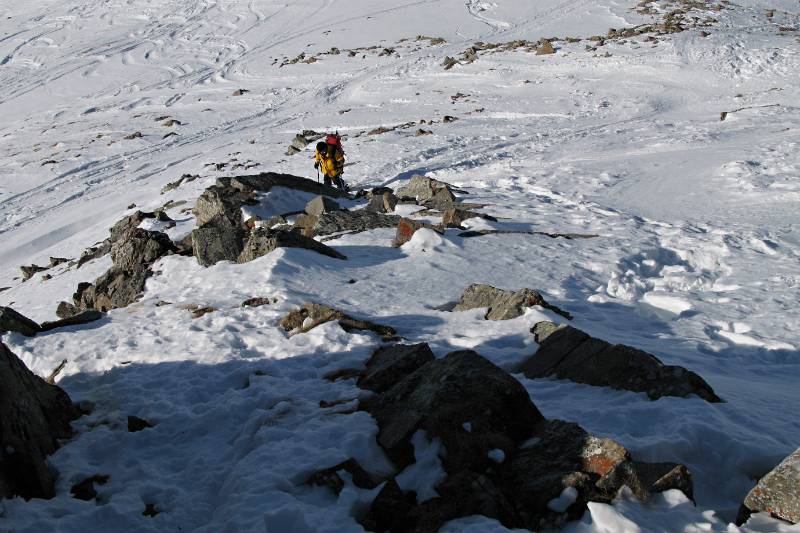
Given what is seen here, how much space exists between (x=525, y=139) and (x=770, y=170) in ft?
27.8

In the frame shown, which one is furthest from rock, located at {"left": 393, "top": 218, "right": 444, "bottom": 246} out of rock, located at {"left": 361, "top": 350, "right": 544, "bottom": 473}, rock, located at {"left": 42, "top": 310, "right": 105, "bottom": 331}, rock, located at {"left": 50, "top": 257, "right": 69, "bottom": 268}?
rock, located at {"left": 50, "top": 257, "right": 69, "bottom": 268}

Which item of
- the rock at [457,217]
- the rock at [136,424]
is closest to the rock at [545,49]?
the rock at [457,217]

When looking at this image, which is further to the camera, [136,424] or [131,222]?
[131,222]

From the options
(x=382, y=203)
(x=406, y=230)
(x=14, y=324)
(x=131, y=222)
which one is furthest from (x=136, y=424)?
(x=131, y=222)

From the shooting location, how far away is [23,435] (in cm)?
483

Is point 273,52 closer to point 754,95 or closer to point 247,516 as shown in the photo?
point 754,95

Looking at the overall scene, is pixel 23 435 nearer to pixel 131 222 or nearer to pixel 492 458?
Answer: pixel 492 458

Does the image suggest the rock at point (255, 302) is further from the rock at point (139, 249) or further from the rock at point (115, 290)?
the rock at point (139, 249)

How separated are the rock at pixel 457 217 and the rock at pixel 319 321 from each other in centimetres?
460

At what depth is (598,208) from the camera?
47.4 feet

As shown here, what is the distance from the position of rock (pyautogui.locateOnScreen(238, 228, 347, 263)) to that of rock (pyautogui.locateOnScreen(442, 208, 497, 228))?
2.42 metres

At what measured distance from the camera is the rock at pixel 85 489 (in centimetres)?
482

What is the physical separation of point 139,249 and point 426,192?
6.77 meters

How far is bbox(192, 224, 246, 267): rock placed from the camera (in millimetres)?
11156
